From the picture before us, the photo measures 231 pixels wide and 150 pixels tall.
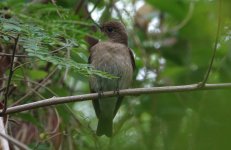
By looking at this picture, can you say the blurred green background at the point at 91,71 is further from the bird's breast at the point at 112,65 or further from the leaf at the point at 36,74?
the bird's breast at the point at 112,65

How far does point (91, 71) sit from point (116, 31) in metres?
3.02

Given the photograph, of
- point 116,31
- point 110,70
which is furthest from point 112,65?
point 116,31

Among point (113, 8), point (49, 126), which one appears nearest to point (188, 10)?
point (113, 8)

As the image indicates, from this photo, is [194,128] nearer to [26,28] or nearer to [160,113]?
[26,28]

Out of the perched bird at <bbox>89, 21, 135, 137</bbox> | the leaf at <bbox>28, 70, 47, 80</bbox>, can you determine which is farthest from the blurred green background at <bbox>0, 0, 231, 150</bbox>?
the perched bird at <bbox>89, 21, 135, 137</bbox>

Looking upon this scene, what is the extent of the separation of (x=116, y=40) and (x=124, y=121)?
3.88 feet

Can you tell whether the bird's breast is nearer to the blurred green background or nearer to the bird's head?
the blurred green background

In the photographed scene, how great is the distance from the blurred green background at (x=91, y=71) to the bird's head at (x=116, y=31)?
0.30 ft

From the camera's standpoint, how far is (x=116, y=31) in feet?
18.7

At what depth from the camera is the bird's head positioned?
5660 mm

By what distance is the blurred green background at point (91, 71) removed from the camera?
2596 millimetres

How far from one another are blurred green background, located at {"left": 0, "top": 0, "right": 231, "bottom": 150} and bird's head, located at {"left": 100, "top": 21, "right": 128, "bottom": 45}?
0.09m

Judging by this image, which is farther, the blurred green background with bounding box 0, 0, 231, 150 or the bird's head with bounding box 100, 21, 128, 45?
the bird's head with bounding box 100, 21, 128, 45

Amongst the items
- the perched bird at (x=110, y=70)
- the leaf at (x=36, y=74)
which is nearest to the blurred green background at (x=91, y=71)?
the leaf at (x=36, y=74)
